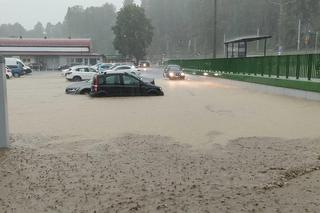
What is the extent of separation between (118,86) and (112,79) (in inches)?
20.7

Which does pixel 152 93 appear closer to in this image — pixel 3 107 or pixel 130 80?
pixel 130 80

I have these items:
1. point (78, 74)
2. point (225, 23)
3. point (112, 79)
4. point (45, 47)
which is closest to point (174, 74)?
point (78, 74)

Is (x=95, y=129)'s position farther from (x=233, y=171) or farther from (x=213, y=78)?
(x=213, y=78)

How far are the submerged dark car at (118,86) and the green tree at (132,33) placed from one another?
3366 inches

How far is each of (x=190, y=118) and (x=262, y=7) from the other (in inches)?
4388

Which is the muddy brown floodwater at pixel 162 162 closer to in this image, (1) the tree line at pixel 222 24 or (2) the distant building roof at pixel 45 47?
(1) the tree line at pixel 222 24

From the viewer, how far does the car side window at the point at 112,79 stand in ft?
83.0

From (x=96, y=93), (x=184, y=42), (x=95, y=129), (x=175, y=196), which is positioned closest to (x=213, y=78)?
(x=96, y=93)

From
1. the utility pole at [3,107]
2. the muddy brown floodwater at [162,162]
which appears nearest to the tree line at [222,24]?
the muddy brown floodwater at [162,162]

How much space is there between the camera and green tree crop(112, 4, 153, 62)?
11044 cm

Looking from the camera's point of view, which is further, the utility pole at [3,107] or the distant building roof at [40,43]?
the distant building roof at [40,43]

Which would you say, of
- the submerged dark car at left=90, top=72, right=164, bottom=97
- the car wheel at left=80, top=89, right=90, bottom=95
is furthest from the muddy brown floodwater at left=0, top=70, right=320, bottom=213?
the car wheel at left=80, top=89, right=90, bottom=95

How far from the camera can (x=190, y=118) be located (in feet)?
54.5

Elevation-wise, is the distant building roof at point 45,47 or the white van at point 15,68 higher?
the distant building roof at point 45,47
